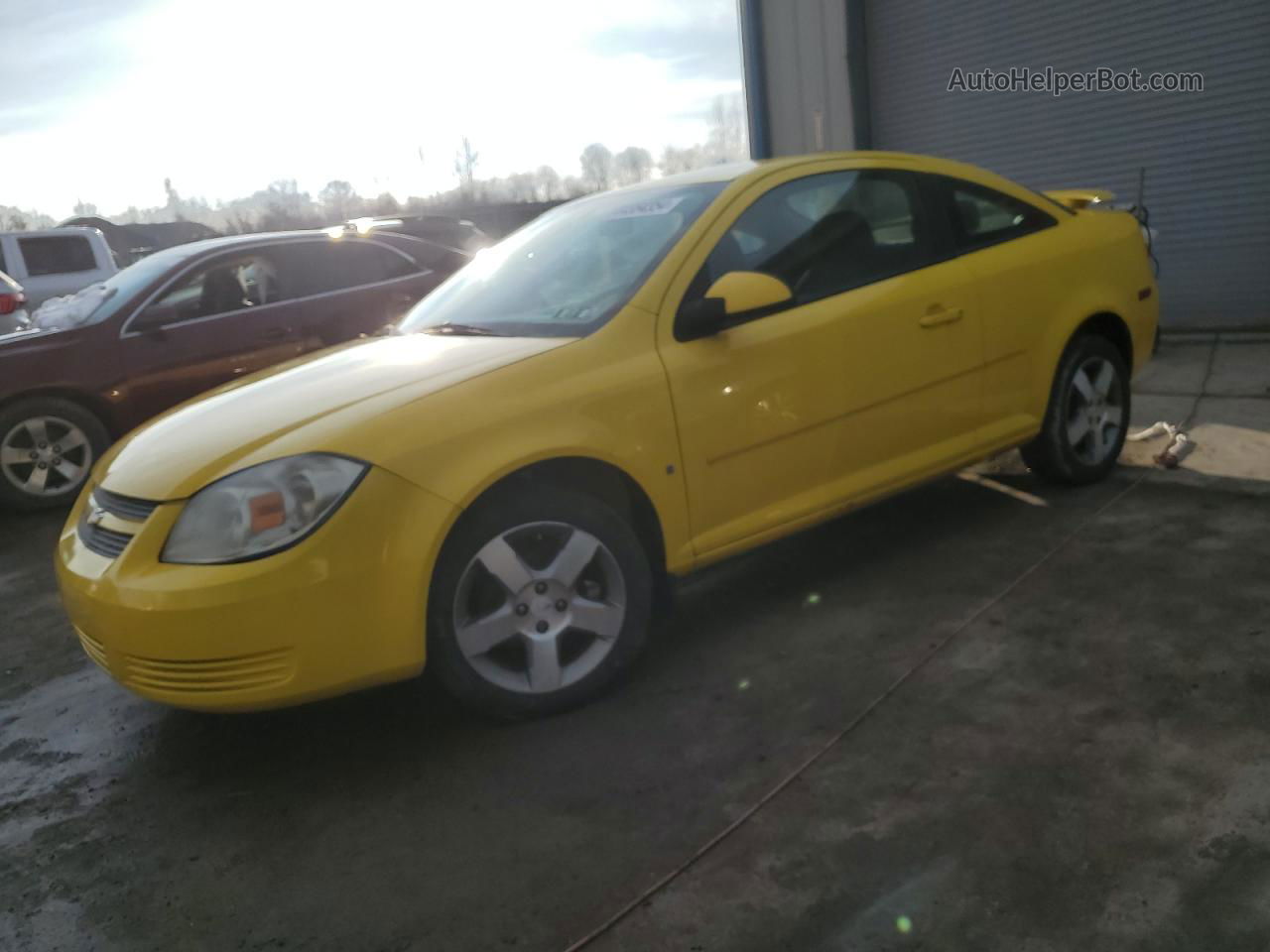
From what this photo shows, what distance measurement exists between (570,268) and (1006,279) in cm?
169

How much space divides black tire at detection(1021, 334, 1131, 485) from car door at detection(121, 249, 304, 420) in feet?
16.0

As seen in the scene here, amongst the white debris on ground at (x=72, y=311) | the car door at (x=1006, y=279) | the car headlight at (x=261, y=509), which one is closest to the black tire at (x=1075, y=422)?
the car door at (x=1006, y=279)

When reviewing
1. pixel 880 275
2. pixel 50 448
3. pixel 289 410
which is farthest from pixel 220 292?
pixel 880 275

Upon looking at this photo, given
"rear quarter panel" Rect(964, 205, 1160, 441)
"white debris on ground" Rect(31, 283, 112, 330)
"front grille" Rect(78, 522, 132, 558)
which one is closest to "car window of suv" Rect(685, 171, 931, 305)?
"rear quarter panel" Rect(964, 205, 1160, 441)

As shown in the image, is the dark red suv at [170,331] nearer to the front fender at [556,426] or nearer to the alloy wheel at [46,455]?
the alloy wheel at [46,455]

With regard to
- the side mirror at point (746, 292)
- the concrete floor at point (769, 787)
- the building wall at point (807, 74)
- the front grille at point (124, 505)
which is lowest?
the concrete floor at point (769, 787)

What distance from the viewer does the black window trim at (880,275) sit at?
3.61 meters

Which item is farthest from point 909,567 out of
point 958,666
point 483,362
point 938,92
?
point 938,92

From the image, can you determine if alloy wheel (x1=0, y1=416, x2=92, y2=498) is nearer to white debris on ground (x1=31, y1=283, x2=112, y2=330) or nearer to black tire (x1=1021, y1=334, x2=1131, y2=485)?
white debris on ground (x1=31, y1=283, x2=112, y2=330)

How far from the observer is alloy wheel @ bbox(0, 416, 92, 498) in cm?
691

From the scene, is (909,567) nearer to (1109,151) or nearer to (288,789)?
(288,789)

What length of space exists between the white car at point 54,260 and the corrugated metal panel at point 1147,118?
9999 mm

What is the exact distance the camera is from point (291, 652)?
9.50ft

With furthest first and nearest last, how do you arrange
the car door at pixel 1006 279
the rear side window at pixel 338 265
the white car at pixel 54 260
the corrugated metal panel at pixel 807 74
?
the white car at pixel 54 260 → the corrugated metal panel at pixel 807 74 → the rear side window at pixel 338 265 → the car door at pixel 1006 279
